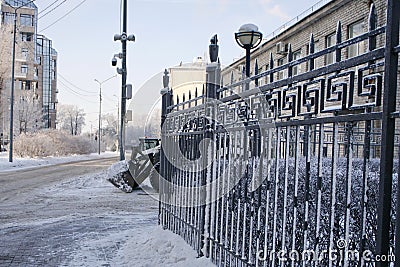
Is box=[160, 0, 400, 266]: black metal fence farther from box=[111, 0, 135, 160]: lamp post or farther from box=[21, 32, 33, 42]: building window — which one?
box=[21, 32, 33, 42]: building window

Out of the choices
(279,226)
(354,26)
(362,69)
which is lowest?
(279,226)

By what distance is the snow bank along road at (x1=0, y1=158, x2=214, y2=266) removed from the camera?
5.48 meters

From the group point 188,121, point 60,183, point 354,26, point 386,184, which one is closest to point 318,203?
point 386,184

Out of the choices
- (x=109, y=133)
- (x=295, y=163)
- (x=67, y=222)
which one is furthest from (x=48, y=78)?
(x=295, y=163)

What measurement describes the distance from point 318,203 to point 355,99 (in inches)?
24.7

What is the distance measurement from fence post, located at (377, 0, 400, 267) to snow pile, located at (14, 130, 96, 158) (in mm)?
31295

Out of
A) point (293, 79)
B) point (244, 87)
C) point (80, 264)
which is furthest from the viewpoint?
point (80, 264)

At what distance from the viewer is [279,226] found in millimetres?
3379

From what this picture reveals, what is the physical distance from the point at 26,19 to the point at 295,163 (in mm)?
60561

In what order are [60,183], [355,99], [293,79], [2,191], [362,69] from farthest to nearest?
1. [60,183]
2. [2,191]
3. [293,79]
4. [355,99]
5. [362,69]

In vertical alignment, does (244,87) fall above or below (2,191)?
above

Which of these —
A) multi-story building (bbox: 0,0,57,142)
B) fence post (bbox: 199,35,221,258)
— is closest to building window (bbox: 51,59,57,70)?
multi-story building (bbox: 0,0,57,142)

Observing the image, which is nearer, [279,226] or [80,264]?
[279,226]

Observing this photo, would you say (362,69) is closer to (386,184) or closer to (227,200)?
(386,184)
